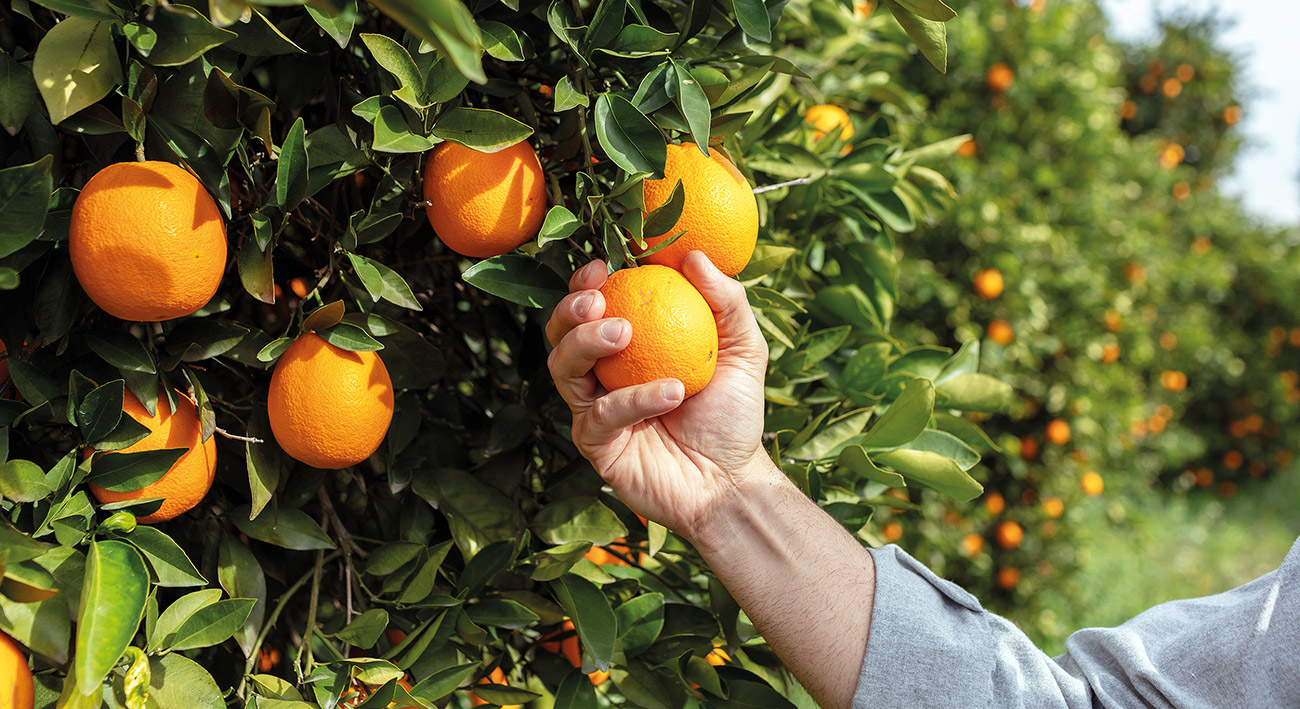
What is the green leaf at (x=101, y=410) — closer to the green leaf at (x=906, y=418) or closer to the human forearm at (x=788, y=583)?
the human forearm at (x=788, y=583)

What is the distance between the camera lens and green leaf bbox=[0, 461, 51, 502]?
2.04 ft

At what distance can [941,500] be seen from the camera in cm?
264

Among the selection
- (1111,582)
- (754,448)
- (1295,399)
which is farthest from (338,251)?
(1295,399)

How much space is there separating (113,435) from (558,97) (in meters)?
0.45

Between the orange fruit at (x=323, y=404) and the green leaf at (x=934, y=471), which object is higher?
the green leaf at (x=934, y=471)

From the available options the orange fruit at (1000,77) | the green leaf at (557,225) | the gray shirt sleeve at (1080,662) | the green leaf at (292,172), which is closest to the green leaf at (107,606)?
the green leaf at (292,172)

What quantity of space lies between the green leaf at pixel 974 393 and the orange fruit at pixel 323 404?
74 centimetres

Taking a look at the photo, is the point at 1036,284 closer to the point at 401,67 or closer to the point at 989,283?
the point at 989,283

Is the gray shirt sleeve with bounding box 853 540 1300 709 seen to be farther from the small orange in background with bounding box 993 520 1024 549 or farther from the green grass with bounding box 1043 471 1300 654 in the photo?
the green grass with bounding box 1043 471 1300 654

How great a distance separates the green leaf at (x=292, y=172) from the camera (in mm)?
668

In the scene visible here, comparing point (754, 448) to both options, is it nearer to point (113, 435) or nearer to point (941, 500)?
point (113, 435)

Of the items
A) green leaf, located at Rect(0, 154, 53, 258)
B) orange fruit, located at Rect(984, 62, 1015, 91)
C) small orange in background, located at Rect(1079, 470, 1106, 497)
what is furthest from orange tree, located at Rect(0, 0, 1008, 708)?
small orange in background, located at Rect(1079, 470, 1106, 497)

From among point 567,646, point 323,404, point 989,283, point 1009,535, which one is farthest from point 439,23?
point 1009,535

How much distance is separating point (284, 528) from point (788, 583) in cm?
49
